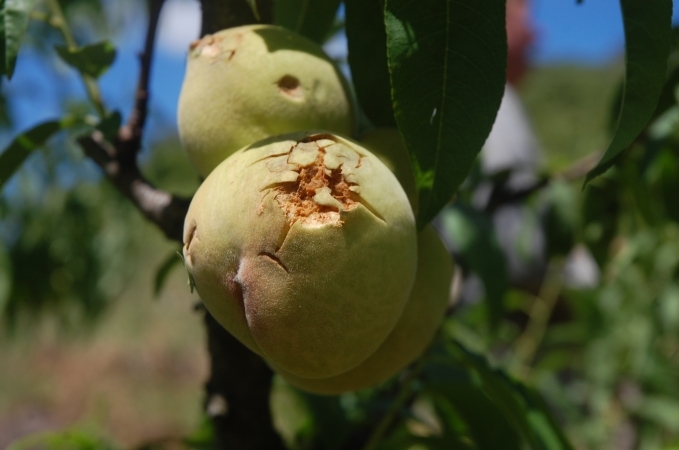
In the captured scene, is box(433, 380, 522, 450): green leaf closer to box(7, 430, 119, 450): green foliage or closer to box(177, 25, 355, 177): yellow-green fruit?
box(177, 25, 355, 177): yellow-green fruit

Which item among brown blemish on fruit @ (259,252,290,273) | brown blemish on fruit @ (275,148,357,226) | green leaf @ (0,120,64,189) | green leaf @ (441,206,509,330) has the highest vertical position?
brown blemish on fruit @ (275,148,357,226)

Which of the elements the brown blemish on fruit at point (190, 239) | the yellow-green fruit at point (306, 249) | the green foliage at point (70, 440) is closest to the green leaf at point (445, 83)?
the yellow-green fruit at point (306, 249)

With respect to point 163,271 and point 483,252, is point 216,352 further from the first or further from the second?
point 483,252

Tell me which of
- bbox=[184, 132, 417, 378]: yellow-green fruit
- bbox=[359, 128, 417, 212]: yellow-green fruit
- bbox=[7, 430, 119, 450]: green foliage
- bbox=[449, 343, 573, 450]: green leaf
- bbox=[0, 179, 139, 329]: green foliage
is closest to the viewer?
bbox=[184, 132, 417, 378]: yellow-green fruit

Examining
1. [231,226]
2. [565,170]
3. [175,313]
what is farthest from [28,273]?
[175,313]

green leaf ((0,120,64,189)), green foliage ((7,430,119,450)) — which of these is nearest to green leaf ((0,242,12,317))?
green foliage ((7,430,119,450))

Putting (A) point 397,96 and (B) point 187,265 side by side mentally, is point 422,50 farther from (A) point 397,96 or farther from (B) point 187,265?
(B) point 187,265
